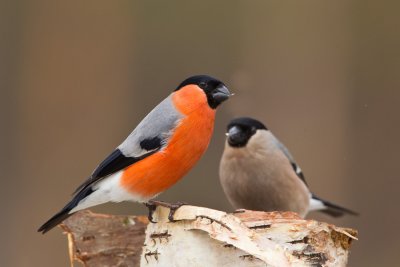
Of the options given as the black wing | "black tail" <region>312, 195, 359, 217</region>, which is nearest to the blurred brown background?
"black tail" <region>312, 195, 359, 217</region>

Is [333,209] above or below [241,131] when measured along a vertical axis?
below

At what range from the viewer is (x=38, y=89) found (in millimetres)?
5141

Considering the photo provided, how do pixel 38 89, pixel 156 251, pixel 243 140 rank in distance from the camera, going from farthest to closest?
pixel 38 89 < pixel 243 140 < pixel 156 251

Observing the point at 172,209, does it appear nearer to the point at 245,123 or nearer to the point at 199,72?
the point at 245,123

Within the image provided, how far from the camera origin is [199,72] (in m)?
4.84

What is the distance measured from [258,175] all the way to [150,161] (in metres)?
0.89

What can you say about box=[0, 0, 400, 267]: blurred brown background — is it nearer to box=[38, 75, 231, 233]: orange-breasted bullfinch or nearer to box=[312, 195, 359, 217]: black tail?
box=[312, 195, 359, 217]: black tail

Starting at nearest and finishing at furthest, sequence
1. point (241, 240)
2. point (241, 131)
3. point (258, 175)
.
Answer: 1. point (241, 240)
2. point (258, 175)
3. point (241, 131)

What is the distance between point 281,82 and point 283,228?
109 inches

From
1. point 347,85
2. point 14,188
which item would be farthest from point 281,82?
point 14,188

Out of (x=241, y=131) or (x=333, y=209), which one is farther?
(x=333, y=209)

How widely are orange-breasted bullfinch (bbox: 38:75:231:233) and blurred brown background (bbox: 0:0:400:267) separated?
1856mm

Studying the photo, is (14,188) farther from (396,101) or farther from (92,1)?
(396,101)

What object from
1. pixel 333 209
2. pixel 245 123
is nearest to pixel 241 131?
pixel 245 123
